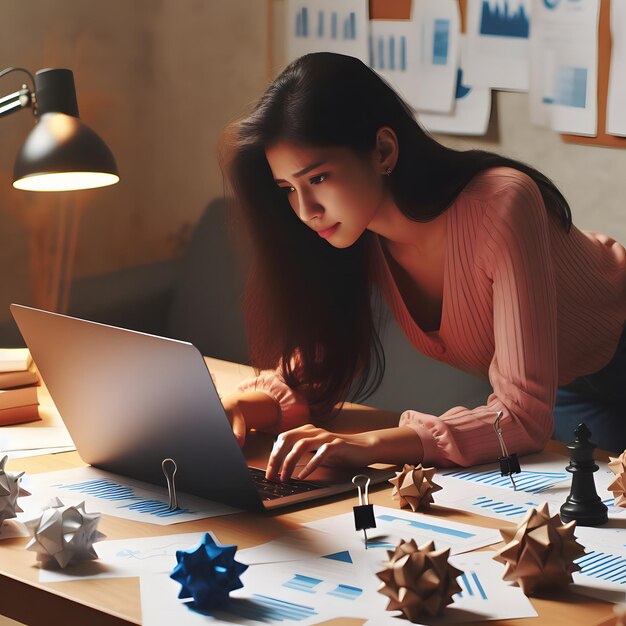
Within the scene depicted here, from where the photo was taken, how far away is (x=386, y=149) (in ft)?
5.34

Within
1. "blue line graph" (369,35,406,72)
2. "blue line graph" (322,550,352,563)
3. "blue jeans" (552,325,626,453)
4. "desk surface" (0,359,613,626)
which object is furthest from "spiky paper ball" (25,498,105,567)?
"blue line graph" (369,35,406,72)

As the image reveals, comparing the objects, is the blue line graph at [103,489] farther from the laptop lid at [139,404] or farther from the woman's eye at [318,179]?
the woman's eye at [318,179]

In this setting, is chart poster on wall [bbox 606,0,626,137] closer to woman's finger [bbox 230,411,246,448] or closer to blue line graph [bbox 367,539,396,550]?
woman's finger [bbox 230,411,246,448]

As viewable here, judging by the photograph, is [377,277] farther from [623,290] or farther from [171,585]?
[171,585]

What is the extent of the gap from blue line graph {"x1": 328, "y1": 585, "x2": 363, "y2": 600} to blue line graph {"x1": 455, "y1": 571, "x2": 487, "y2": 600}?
0.29 feet

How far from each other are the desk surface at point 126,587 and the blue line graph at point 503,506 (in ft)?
0.12

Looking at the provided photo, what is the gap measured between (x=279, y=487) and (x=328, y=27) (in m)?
1.87

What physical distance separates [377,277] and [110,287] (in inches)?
61.6

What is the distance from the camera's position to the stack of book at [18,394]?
5.33 feet

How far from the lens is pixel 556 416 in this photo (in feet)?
6.76

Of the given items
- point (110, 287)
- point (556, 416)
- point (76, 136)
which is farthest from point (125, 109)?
point (556, 416)

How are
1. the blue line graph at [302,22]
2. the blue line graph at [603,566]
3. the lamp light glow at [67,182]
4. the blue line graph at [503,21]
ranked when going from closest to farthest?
the blue line graph at [603,566], the lamp light glow at [67,182], the blue line graph at [503,21], the blue line graph at [302,22]

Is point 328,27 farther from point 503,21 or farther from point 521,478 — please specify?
point 521,478

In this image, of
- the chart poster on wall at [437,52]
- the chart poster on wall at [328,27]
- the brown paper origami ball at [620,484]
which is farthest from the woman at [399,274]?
the chart poster on wall at [328,27]
